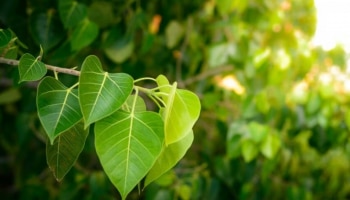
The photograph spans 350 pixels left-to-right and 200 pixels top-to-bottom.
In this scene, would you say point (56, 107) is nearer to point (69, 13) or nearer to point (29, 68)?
point (29, 68)

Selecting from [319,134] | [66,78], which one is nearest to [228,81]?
[319,134]

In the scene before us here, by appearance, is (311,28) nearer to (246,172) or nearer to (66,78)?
(246,172)

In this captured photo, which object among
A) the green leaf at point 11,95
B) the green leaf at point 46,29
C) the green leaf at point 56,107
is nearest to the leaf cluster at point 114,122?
the green leaf at point 56,107

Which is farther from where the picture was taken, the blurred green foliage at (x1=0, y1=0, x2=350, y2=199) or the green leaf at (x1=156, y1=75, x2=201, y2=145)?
the blurred green foliage at (x1=0, y1=0, x2=350, y2=199)

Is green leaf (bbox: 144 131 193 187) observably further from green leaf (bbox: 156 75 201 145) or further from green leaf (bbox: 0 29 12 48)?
green leaf (bbox: 0 29 12 48)

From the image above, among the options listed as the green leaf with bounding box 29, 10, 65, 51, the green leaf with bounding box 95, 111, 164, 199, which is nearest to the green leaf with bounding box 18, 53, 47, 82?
the green leaf with bounding box 95, 111, 164, 199
